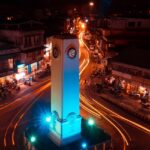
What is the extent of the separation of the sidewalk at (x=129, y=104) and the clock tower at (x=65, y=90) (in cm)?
1121

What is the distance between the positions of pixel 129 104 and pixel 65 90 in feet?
53.5

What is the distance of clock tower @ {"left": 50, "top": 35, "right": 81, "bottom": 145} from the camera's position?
2697cm

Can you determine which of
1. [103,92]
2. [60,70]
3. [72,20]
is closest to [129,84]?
[103,92]

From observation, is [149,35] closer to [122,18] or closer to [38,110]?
[122,18]

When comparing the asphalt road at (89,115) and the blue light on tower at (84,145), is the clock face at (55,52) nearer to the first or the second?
the blue light on tower at (84,145)

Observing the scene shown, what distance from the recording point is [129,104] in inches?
1620

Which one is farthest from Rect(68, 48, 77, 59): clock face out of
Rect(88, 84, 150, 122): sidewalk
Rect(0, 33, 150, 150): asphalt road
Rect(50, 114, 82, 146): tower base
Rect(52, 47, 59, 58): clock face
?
Rect(88, 84, 150, 122): sidewalk

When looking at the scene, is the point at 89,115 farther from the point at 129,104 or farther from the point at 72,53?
the point at 72,53

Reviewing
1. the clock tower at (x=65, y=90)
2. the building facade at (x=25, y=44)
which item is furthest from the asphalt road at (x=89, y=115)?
the building facade at (x=25, y=44)

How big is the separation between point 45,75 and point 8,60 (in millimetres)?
8797

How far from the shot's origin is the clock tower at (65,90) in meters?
27.0

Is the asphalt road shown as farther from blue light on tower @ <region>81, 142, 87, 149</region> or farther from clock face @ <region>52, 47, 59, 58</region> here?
clock face @ <region>52, 47, 59, 58</region>

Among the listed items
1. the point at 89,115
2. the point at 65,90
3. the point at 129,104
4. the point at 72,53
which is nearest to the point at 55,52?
the point at 72,53

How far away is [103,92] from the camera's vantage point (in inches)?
1813
